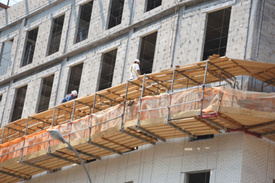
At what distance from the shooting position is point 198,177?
31.2 m

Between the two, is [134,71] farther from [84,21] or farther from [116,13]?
[84,21]

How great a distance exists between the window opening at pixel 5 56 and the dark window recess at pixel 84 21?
29.8ft

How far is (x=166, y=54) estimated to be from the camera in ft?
119

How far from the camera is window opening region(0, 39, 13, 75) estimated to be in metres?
52.7

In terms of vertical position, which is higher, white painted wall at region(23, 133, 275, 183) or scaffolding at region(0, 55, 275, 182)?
scaffolding at region(0, 55, 275, 182)

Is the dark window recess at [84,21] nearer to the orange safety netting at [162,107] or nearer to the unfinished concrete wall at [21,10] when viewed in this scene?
the unfinished concrete wall at [21,10]

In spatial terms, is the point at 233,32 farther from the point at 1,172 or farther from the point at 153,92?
the point at 1,172

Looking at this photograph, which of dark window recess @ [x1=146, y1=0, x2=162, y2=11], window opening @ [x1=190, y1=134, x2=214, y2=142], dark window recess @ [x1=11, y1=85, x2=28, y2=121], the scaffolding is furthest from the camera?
dark window recess @ [x1=11, y1=85, x2=28, y2=121]

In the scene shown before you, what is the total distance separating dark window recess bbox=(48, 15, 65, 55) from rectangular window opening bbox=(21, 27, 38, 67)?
109 inches

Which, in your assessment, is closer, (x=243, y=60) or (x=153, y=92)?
(x=243, y=60)

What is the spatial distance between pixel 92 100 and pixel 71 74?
8.19 m

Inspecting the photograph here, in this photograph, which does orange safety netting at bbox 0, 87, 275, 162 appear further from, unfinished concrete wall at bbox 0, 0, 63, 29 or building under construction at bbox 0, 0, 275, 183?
unfinished concrete wall at bbox 0, 0, 63, 29

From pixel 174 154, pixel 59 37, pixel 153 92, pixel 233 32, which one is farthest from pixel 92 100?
pixel 59 37

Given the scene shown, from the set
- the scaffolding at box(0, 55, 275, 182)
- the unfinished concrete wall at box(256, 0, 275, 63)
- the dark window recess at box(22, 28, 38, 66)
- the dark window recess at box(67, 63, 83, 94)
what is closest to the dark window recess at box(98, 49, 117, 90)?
the dark window recess at box(67, 63, 83, 94)
